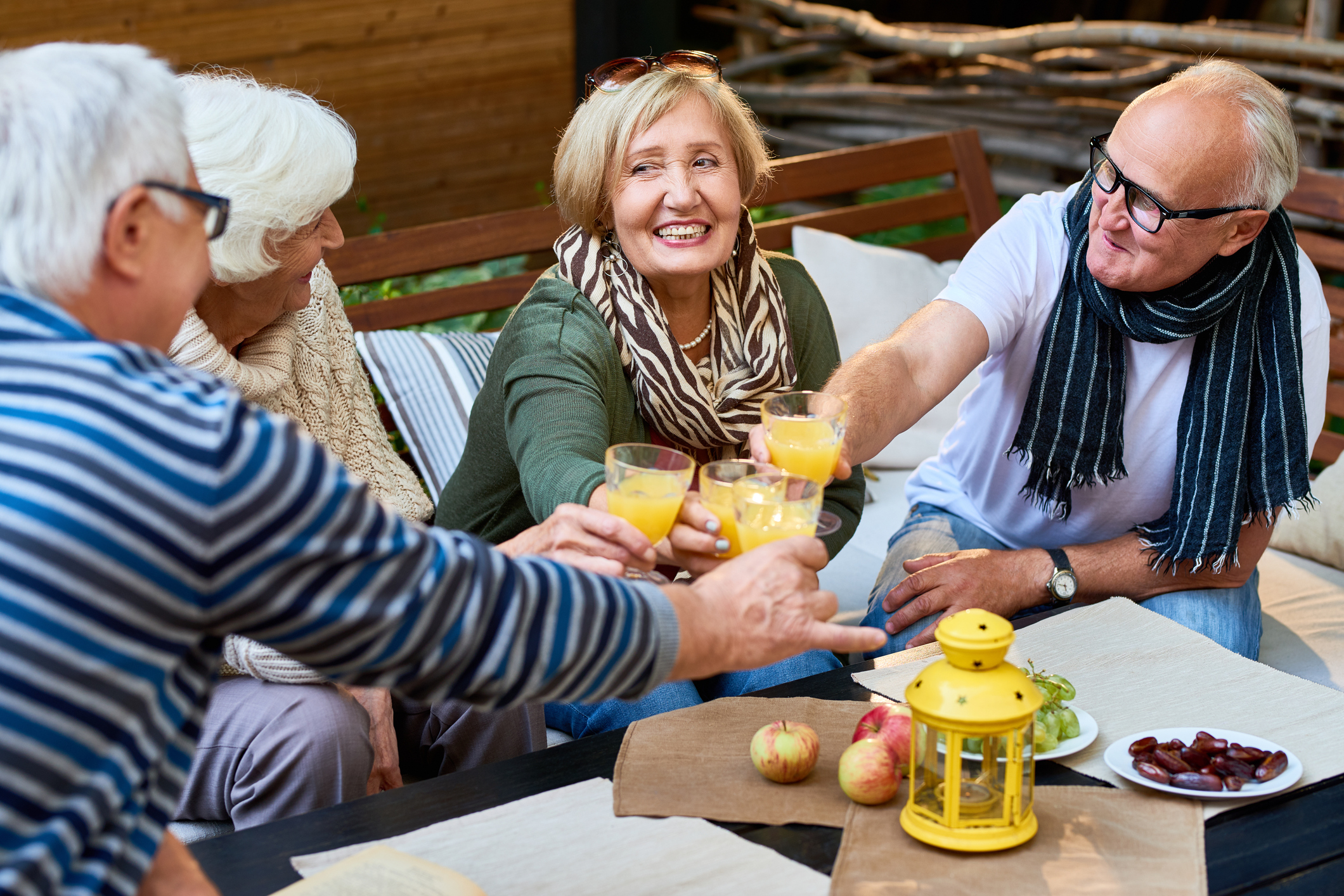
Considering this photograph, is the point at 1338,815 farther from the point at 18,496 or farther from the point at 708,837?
the point at 18,496

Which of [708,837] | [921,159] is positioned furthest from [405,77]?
[708,837]

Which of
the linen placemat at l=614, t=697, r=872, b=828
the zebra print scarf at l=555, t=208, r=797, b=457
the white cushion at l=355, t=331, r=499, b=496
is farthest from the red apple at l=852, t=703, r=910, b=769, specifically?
the white cushion at l=355, t=331, r=499, b=496

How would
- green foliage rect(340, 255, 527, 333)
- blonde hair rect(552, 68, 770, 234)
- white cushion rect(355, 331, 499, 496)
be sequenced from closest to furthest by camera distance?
blonde hair rect(552, 68, 770, 234) < white cushion rect(355, 331, 499, 496) < green foliage rect(340, 255, 527, 333)

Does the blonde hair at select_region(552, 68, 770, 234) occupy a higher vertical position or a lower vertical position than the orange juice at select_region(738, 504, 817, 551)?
higher

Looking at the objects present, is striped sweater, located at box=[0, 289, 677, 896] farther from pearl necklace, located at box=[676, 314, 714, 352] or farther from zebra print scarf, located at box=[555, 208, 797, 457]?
pearl necklace, located at box=[676, 314, 714, 352]

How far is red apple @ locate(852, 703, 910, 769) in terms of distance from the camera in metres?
1.67

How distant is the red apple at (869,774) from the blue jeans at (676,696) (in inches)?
20.0

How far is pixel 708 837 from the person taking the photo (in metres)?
1.54

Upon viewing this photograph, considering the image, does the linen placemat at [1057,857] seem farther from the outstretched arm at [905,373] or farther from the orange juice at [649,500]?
the outstretched arm at [905,373]

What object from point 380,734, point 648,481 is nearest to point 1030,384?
point 648,481

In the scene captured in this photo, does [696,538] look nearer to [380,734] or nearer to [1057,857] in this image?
[1057,857]

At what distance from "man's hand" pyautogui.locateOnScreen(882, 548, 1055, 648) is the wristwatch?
0.03 ft

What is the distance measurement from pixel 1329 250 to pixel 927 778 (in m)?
3.01

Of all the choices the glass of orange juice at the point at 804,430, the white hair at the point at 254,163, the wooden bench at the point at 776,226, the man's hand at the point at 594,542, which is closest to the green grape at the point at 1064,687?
the glass of orange juice at the point at 804,430
